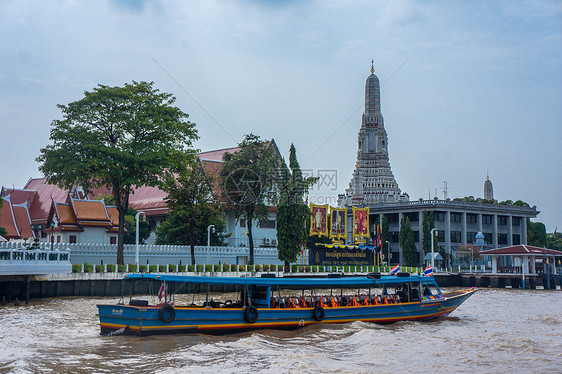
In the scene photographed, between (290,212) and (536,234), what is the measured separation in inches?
2762

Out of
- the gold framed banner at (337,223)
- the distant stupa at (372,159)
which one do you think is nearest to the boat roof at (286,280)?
the gold framed banner at (337,223)

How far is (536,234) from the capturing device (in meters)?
108

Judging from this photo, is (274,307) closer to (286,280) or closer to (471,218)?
(286,280)

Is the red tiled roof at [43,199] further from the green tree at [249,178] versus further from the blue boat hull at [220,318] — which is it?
the blue boat hull at [220,318]

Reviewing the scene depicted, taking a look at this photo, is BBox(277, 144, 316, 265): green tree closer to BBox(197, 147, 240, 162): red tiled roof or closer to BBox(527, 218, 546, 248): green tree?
BBox(197, 147, 240, 162): red tiled roof

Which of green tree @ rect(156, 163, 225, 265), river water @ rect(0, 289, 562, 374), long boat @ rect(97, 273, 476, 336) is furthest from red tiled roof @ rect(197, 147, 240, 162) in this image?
river water @ rect(0, 289, 562, 374)

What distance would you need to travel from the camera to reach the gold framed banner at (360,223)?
6738 cm

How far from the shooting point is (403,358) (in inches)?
821

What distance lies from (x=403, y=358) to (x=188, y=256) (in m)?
35.5

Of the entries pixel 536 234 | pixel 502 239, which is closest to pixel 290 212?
pixel 502 239

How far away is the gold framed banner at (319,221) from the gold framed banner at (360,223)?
6836 mm

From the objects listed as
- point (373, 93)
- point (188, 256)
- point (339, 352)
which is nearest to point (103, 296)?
point (188, 256)

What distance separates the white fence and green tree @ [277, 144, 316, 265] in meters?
4.87

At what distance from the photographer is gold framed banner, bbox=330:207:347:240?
62.6 metres
